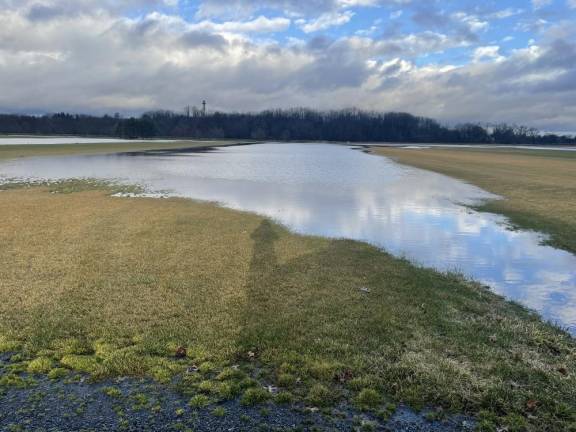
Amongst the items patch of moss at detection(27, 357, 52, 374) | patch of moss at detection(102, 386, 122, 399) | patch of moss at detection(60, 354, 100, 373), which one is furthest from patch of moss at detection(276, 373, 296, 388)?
patch of moss at detection(27, 357, 52, 374)

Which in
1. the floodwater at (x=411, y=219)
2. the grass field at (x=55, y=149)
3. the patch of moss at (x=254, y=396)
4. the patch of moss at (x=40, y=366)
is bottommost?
the patch of moss at (x=254, y=396)

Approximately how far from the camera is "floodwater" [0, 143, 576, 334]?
34.6ft

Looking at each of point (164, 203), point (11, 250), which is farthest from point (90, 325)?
point (164, 203)

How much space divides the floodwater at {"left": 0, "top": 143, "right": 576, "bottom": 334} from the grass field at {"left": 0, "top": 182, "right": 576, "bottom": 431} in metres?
1.38

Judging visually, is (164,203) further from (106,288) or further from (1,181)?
(1,181)

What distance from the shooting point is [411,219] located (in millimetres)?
17609

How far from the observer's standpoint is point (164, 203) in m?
20.4

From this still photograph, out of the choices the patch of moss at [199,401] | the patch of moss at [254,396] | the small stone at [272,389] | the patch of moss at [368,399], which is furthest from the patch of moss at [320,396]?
the patch of moss at [199,401]

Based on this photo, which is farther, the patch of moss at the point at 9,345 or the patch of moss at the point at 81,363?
the patch of moss at the point at 9,345

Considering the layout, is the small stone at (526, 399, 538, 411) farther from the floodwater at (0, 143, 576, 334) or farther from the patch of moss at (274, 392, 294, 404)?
the floodwater at (0, 143, 576, 334)

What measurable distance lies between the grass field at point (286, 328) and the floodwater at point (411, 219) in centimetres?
138

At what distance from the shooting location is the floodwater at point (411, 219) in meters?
10.5

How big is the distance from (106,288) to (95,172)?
95.5 ft

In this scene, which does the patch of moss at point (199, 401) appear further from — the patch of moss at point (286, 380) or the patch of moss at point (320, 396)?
the patch of moss at point (320, 396)
